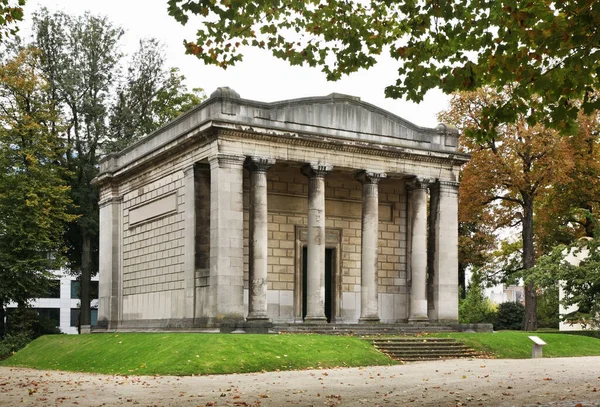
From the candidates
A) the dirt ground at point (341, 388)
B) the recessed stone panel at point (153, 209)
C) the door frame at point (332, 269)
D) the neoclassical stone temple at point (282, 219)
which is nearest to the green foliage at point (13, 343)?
the neoclassical stone temple at point (282, 219)

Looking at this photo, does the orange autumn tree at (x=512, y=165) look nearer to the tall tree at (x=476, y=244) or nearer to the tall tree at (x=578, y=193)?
the tall tree at (x=578, y=193)

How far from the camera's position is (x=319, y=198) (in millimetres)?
31562

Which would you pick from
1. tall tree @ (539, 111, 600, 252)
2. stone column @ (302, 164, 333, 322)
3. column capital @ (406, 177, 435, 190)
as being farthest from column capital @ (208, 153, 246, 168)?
tall tree @ (539, 111, 600, 252)

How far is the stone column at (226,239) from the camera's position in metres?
29.0

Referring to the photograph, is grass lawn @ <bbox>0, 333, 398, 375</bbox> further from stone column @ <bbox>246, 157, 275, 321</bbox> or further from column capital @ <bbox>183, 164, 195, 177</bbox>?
column capital @ <bbox>183, 164, 195, 177</bbox>

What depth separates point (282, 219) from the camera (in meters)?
33.8

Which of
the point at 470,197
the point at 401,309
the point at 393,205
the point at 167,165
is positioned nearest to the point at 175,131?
the point at 167,165

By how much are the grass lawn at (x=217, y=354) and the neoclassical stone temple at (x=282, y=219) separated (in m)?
3.74

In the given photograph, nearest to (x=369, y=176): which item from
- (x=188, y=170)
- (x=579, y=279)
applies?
(x=188, y=170)

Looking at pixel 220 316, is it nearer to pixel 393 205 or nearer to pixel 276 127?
pixel 276 127

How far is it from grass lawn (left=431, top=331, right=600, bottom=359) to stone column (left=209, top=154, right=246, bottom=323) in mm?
7997

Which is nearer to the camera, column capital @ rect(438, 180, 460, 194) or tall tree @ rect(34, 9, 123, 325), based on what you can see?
column capital @ rect(438, 180, 460, 194)

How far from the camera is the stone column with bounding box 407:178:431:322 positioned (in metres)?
34.2

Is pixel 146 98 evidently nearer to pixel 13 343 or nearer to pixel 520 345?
pixel 13 343
